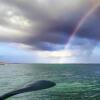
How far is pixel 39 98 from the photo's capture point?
69.5 meters

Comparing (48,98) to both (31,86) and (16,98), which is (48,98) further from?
(31,86)

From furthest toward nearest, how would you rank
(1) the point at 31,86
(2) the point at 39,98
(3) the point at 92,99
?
1. (2) the point at 39,98
2. (3) the point at 92,99
3. (1) the point at 31,86

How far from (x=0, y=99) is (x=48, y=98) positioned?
59942mm

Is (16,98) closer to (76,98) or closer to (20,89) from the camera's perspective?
(76,98)

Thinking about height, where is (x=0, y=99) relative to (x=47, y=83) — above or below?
below

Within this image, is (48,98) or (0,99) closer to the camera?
(0,99)

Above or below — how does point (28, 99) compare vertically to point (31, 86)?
below

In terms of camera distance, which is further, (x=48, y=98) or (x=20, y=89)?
(x=48, y=98)

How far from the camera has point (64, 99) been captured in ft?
220

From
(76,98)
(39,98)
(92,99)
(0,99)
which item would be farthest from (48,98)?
(0,99)

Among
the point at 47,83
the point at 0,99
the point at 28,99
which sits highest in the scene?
the point at 47,83

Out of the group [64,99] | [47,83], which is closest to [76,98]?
[64,99]

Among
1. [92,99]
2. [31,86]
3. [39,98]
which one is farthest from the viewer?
[39,98]

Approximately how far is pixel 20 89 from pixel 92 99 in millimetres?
57566
